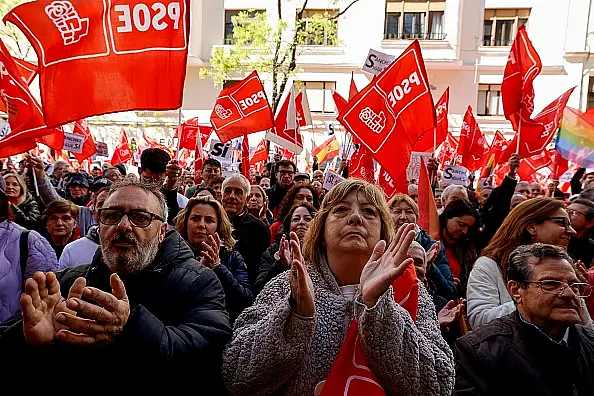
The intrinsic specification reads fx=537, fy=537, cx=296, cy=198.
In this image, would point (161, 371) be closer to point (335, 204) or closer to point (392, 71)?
point (335, 204)

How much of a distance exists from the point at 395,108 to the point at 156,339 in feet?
15.1

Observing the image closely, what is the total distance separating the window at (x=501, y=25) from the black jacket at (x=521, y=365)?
25.1 m

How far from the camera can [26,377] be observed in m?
2.02

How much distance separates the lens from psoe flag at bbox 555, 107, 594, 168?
28.9ft

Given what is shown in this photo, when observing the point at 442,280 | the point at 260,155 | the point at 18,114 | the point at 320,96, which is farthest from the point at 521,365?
the point at 320,96

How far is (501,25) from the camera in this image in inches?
986

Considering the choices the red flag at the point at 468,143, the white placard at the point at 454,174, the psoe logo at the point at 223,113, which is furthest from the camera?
the red flag at the point at 468,143

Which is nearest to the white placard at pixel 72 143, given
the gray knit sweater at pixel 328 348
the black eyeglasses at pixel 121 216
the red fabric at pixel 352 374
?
the black eyeglasses at pixel 121 216

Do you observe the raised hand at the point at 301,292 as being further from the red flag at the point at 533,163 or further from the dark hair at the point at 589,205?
the red flag at the point at 533,163

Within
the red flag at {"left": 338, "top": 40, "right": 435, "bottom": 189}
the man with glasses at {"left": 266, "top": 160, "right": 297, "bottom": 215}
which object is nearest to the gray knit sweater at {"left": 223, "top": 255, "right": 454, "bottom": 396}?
the red flag at {"left": 338, "top": 40, "right": 435, "bottom": 189}

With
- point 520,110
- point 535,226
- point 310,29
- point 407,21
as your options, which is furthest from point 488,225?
point 407,21

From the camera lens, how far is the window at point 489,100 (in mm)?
24656

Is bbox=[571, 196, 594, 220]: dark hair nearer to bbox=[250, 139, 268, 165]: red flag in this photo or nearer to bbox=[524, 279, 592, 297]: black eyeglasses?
bbox=[524, 279, 592, 297]: black eyeglasses

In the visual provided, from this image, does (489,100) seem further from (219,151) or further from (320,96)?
(219,151)
